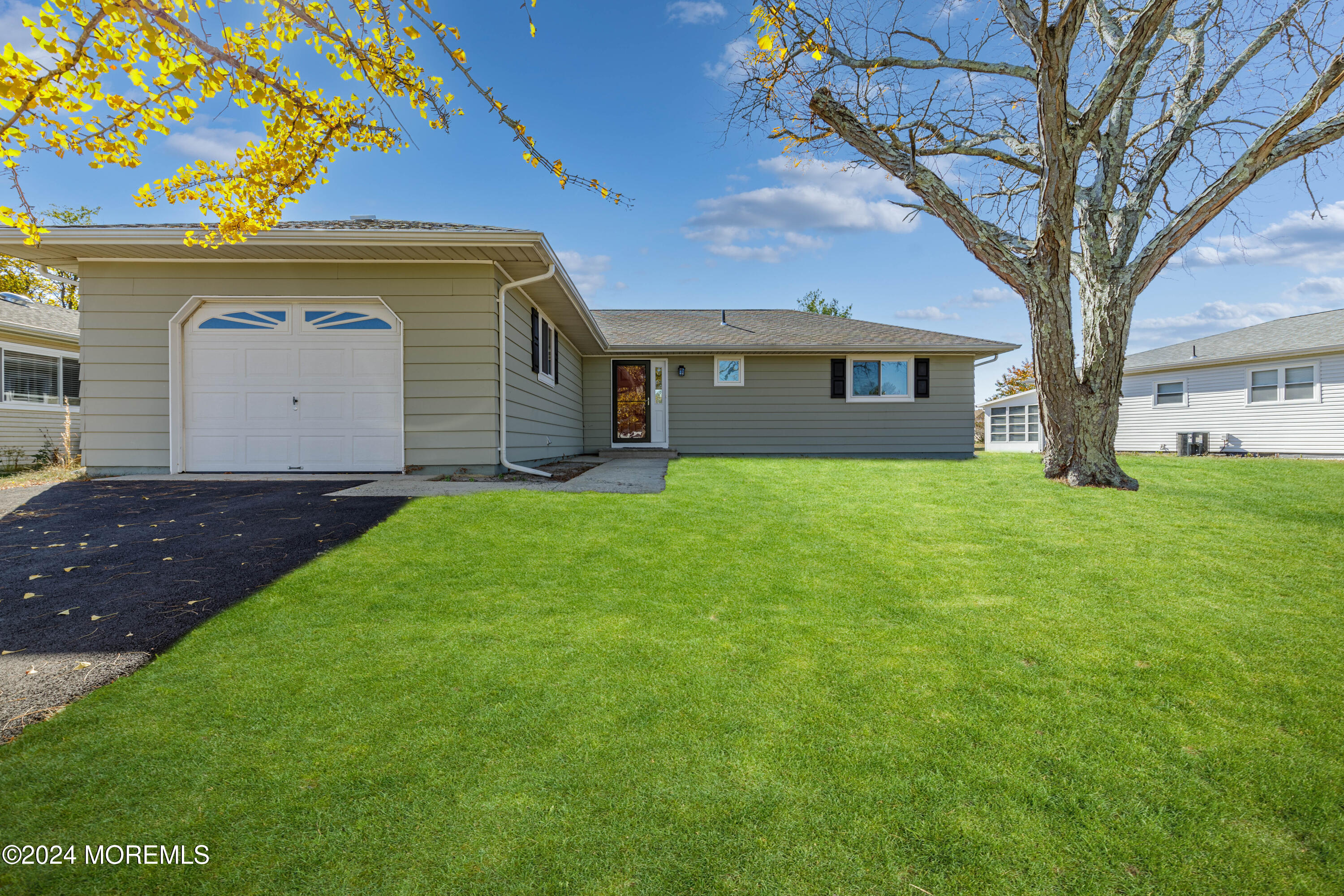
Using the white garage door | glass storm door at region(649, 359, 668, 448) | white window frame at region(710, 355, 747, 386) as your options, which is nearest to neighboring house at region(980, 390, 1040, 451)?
white window frame at region(710, 355, 747, 386)

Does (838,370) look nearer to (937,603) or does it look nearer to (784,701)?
(937,603)

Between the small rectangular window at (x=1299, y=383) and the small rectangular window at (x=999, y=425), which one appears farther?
the small rectangular window at (x=999, y=425)

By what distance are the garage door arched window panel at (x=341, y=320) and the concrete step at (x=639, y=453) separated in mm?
5310

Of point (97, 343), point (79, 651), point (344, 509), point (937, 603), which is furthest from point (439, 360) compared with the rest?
point (937, 603)

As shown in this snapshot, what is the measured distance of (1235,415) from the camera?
52.3 feet

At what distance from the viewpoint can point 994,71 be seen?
281 inches

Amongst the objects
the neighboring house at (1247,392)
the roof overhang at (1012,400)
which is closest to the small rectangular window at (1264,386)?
the neighboring house at (1247,392)

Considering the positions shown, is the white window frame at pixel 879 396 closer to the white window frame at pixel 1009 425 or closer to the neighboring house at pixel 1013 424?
the white window frame at pixel 1009 425

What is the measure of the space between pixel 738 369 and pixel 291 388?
8.40 metres

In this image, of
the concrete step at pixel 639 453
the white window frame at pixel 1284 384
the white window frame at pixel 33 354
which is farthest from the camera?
the white window frame at pixel 1284 384

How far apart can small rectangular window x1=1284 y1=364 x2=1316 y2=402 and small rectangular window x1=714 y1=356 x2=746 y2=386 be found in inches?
559

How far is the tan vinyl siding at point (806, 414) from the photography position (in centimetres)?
1288

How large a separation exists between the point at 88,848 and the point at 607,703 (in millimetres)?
1370

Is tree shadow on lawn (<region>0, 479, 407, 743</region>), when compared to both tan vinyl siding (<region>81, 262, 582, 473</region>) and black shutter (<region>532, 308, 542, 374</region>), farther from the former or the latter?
black shutter (<region>532, 308, 542, 374</region>)
